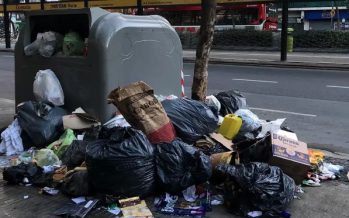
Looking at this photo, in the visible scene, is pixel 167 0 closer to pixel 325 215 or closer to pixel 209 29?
pixel 209 29

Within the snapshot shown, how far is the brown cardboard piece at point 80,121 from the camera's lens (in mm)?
5594

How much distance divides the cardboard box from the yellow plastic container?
720 mm

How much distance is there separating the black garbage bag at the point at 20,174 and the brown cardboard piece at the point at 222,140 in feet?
5.70

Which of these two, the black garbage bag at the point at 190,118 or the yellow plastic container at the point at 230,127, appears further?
the yellow plastic container at the point at 230,127

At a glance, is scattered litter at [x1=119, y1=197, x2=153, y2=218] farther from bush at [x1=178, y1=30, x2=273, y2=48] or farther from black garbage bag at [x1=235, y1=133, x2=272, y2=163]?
bush at [x1=178, y1=30, x2=273, y2=48]

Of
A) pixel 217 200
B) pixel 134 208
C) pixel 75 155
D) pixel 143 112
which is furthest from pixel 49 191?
pixel 217 200

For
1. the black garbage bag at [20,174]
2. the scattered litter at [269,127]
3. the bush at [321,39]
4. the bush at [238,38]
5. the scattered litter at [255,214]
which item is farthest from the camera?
the bush at [238,38]

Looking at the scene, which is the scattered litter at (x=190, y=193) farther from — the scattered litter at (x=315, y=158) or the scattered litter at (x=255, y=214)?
the scattered litter at (x=315, y=158)

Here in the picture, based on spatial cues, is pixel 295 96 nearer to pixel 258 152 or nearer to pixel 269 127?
pixel 269 127

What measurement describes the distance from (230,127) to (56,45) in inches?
102

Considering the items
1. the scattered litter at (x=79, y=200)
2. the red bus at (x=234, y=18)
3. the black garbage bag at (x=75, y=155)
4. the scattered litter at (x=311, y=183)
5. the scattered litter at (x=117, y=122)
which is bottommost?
the scattered litter at (x=79, y=200)

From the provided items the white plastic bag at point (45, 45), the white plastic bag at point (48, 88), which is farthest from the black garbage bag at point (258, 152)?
the white plastic bag at point (45, 45)

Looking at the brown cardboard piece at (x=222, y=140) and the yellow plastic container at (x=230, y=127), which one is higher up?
the yellow plastic container at (x=230, y=127)

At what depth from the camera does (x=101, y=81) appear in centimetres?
553
